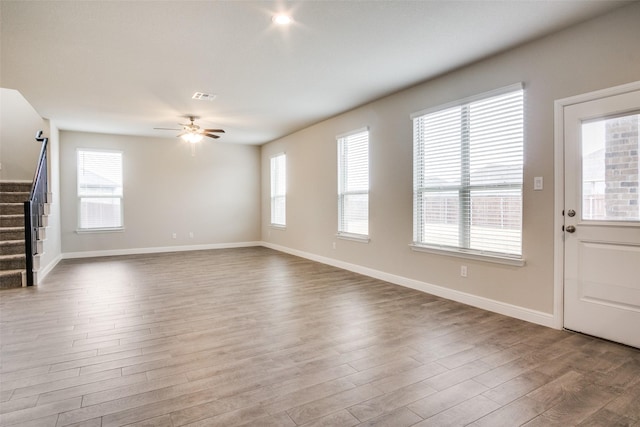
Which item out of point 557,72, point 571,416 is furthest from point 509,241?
point 571,416

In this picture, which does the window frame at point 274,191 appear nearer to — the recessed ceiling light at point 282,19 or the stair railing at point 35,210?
the stair railing at point 35,210

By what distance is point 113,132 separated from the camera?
7.48 m

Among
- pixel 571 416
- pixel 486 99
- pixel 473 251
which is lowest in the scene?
pixel 571 416

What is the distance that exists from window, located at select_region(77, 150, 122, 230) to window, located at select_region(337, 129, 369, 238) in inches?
201

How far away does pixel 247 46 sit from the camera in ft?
11.1

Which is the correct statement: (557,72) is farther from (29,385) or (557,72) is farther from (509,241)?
(29,385)

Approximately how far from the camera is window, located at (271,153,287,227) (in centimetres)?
812

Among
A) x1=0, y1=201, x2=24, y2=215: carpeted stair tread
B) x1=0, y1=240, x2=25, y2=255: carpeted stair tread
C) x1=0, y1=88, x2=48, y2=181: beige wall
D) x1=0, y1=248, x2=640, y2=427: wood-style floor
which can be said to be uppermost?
x1=0, y1=88, x2=48, y2=181: beige wall

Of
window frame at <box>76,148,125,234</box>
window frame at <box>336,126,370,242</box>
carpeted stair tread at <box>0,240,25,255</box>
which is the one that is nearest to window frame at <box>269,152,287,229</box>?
window frame at <box>336,126,370,242</box>

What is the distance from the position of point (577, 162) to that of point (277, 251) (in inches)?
247

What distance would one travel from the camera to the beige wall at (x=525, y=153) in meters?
2.90

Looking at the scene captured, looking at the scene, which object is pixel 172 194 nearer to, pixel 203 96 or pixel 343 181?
pixel 203 96

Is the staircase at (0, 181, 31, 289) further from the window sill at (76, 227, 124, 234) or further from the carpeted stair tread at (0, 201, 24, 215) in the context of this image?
the window sill at (76, 227, 124, 234)

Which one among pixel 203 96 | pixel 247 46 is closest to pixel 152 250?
pixel 203 96
